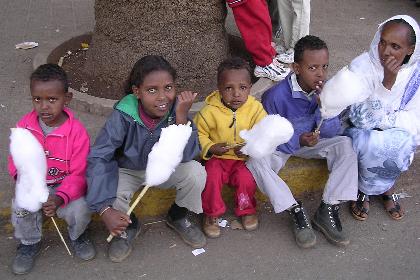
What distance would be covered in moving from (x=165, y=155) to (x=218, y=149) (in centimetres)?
57

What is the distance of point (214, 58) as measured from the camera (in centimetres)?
425

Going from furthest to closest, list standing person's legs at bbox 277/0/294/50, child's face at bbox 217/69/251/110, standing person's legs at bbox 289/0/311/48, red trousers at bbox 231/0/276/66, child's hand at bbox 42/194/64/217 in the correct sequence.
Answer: standing person's legs at bbox 277/0/294/50 → standing person's legs at bbox 289/0/311/48 → red trousers at bbox 231/0/276/66 → child's face at bbox 217/69/251/110 → child's hand at bbox 42/194/64/217

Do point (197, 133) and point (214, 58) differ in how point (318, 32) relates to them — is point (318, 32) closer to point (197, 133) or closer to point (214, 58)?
point (214, 58)

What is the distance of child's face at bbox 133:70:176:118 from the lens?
2.80 metres

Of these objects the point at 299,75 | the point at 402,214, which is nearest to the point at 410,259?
the point at 402,214

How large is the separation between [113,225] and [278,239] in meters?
1.10

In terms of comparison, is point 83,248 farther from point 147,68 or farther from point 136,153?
point 147,68

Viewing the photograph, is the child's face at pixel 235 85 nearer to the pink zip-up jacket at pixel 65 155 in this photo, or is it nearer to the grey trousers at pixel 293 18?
the pink zip-up jacket at pixel 65 155

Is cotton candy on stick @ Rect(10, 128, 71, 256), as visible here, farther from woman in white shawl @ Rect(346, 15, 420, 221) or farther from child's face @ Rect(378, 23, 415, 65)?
child's face @ Rect(378, 23, 415, 65)

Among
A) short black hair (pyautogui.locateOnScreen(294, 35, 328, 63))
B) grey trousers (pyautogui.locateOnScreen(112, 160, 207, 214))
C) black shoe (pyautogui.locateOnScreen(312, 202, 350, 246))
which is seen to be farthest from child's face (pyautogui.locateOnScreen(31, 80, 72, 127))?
black shoe (pyautogui.locateOnScreen(312, 202, 350, 246))

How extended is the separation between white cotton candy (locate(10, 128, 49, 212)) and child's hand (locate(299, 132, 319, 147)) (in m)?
1.58

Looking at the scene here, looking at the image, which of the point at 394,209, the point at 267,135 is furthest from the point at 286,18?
the point at 267,135

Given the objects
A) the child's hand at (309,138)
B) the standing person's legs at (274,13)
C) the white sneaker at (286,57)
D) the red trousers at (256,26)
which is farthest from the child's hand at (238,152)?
the standing person's legs at (274,13)

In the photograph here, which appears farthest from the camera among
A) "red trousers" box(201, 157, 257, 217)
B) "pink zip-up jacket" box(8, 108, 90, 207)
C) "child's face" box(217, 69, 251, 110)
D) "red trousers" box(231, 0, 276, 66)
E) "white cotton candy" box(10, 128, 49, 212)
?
"red trousers" box(231, 0, 276, 66)
